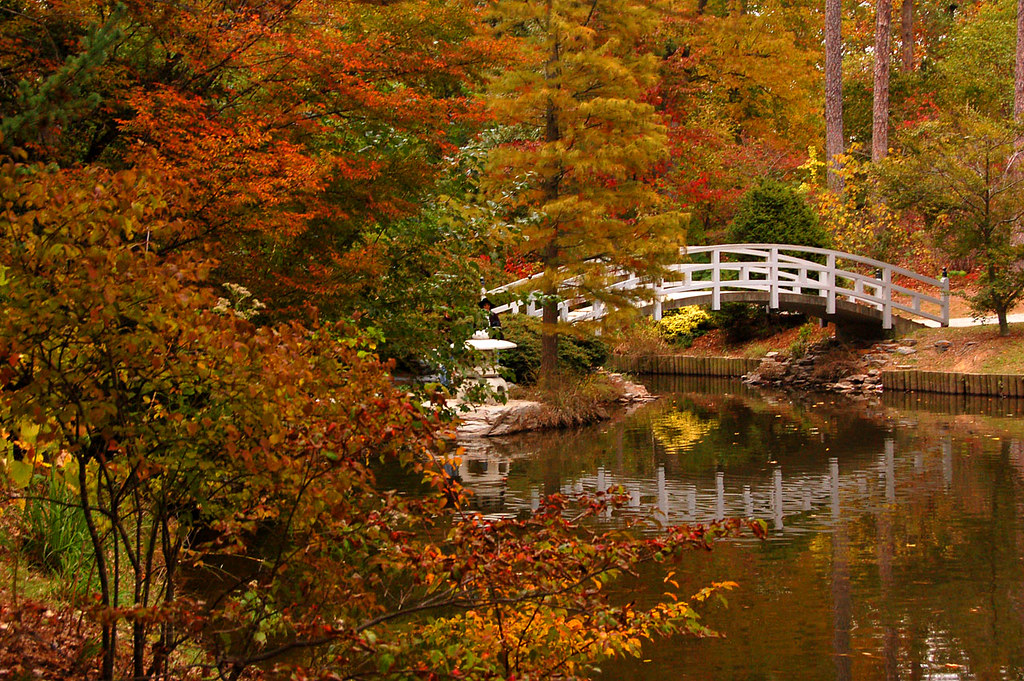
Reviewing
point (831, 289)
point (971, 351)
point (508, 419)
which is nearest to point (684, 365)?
point (831, 289)

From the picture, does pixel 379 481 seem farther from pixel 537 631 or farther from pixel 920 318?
pixel 920 318

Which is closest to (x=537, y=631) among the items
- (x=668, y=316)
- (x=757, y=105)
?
(x=668, y=316)

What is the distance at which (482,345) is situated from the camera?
14.4m

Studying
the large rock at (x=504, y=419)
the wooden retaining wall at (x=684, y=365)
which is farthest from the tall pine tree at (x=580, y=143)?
the wooden retaining wall at (x=684, y=365)

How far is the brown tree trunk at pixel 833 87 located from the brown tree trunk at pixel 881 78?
0.99 meters

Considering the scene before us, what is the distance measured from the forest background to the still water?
1.27 metres

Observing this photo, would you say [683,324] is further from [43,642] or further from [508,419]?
[43,642]

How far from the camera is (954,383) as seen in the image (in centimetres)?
2012

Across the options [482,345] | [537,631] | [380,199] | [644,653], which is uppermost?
[380,199]

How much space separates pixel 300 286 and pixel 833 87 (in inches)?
922

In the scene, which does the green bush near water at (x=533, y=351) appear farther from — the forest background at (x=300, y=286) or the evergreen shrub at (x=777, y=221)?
the evergreen shrub at (x=777, y=221)

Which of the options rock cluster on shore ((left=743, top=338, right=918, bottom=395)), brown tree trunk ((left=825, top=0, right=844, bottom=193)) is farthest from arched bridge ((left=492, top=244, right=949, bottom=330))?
brown tree trunk ((left=825, top=0, right=844, bottom=193))

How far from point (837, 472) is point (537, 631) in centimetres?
893

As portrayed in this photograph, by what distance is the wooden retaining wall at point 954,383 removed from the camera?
19.2 m
